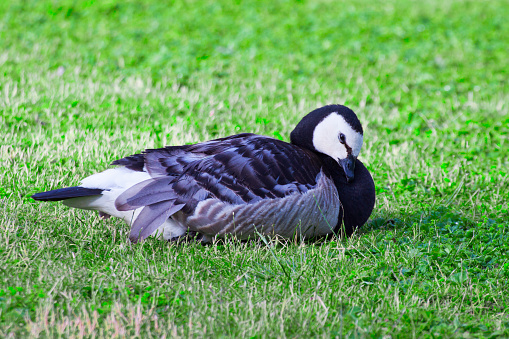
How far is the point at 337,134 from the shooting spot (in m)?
4.95

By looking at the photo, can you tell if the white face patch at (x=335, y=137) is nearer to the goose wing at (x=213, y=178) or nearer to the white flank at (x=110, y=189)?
the goose wing at (x=213, y=178)

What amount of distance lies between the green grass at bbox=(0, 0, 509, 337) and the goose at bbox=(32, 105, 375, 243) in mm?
175

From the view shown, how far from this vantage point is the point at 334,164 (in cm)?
511

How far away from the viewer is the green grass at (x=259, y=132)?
362cm

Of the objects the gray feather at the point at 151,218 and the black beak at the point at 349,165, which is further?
the black beak at the point at 349,165

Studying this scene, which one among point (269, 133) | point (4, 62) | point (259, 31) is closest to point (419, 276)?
point (269, 133)

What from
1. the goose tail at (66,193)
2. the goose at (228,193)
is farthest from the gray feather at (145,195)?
the goose tail at (66,193)

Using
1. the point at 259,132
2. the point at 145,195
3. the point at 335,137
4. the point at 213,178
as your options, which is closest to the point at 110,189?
the point at 145,195

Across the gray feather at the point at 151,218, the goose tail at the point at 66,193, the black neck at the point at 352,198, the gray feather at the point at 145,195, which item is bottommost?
the black neck at the point at 352,198

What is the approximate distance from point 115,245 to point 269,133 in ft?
11.0

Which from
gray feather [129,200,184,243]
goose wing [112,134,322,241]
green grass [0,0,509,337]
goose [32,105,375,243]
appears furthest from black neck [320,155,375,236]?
gray feather [129,200,184,243]

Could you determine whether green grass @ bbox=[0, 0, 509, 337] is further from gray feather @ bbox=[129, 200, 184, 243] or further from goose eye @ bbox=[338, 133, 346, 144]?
goose eye @ bbox=[338, 133, 346, 144]

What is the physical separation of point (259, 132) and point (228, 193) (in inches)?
115

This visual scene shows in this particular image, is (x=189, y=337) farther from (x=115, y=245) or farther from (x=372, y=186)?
(x=372, y=186)
